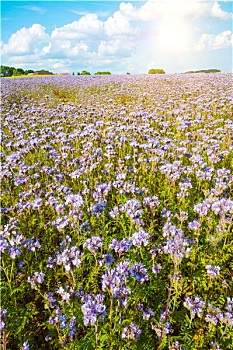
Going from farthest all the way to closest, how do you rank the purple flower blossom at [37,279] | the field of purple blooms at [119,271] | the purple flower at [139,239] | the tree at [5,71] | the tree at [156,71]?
the tree at [5,71] → the tree at [156,71] → the purple flower blossom at [37,279] → the purple flower at [139,239] → the field of purple blooms at [119,271]

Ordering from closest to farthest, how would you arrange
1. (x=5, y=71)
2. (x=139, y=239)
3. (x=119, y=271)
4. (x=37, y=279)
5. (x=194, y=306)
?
(x=119, y=271) < (x=194, y=306) < (x=139, y=239) < (x=37, y=279) < (x=5, y=71)

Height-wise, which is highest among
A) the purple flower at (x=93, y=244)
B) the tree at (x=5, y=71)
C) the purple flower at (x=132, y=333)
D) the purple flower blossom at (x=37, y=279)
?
the tree at (x=5, y=71)

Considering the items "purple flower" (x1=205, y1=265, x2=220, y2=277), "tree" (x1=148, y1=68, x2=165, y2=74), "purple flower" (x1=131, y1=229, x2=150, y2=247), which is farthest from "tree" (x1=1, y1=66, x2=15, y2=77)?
"purple flower" (x1=205, y1=265, x2=220, y2=277)

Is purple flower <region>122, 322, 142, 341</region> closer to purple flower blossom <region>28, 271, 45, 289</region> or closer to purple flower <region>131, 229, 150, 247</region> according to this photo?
purple flower <region>131, 229, 150, 247</region>

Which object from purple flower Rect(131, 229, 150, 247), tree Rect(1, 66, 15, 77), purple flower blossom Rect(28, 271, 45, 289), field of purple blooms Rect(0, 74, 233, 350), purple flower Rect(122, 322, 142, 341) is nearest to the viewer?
purple flower Rect(122, 322, 142, 341)

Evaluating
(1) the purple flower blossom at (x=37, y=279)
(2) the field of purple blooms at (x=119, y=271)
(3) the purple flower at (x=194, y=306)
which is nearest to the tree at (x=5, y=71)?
(2) the field of purple blooms at (x=119, y=271)

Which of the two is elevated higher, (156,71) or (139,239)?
(156,71)

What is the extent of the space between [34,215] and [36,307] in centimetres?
162

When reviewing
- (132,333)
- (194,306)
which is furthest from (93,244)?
(194,306)

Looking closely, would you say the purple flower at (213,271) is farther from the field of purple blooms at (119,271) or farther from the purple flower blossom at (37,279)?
the purple flower blossom at (37,279)

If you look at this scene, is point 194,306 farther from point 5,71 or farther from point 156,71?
point 5,71

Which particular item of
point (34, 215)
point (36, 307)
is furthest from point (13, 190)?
point (36, 307)

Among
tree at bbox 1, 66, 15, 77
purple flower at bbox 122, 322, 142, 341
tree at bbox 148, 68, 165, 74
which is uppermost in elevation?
tree at bbox 1, 66, 15, 77

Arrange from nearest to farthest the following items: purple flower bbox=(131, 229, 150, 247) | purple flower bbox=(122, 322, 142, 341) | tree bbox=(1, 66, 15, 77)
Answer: purple flower bbox=(122, 322, 142, 341) < purple flower bbox=(131, 229, 150, 247) < tree bbox=(1, 66, 15, 77)
